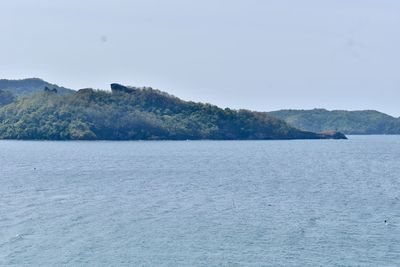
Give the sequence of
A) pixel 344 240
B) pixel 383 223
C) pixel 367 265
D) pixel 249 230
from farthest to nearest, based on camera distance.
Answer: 1. pixel 383 223
2. pixel 249 230
3. pixel 344 240
4. pixel 367 265

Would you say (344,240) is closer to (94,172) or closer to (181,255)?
(181,255)

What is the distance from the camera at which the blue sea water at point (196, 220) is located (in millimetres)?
55406

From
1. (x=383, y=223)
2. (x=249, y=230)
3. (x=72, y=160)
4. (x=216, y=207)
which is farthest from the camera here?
(x=72, y=160)

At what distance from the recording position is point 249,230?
A: 65.3 m

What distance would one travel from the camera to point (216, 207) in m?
79.6

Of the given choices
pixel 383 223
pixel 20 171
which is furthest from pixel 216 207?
pixel 20 171

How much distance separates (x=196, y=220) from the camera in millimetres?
70125

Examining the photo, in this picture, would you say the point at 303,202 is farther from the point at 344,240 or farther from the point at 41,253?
the point at 41,253

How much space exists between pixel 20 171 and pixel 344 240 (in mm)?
82411

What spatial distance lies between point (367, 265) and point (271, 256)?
315 inches

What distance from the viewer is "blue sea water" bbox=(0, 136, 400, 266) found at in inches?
2181

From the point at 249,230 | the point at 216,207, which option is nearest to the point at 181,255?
the point at 249,230

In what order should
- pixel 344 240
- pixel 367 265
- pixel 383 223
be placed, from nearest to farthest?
1. pixel 367 265
2. pixel 344 240
3. pixel 383 223

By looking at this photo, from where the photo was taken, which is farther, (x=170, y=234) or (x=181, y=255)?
(x=170, y=234)
